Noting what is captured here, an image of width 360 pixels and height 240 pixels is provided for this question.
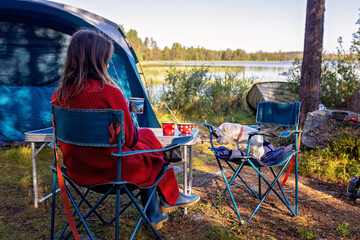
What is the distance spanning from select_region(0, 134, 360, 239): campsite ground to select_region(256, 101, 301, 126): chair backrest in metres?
0.72

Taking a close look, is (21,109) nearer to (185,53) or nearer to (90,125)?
(90,125)

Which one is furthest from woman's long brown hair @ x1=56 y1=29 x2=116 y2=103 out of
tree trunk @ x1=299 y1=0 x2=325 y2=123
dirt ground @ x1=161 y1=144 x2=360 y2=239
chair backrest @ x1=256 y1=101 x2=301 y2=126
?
tree trunk @ x1=299 y1=0 x2=325 y2=123

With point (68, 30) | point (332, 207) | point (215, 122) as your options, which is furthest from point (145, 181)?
point (215, 122)

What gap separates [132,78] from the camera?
4.52 m

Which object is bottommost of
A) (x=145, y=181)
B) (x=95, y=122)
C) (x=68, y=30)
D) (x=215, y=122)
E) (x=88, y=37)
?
(x=215, y=122)

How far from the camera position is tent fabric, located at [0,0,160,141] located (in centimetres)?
437

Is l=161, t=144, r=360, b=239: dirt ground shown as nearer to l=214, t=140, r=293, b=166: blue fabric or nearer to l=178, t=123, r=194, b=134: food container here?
l=214, t=140, r=293, b=166: blue fabric

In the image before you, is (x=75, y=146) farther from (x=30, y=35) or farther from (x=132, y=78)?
(x=30, y=35)

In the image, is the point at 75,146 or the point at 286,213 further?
the point at 286,213

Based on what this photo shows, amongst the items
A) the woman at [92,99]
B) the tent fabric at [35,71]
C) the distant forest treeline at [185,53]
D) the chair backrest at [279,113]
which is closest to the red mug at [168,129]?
the woman at [92,99]

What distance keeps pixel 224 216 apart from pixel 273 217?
398mm

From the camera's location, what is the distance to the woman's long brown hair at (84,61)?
5.55 ft

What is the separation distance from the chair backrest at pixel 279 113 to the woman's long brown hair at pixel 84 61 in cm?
185

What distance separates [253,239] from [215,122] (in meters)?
4.87
